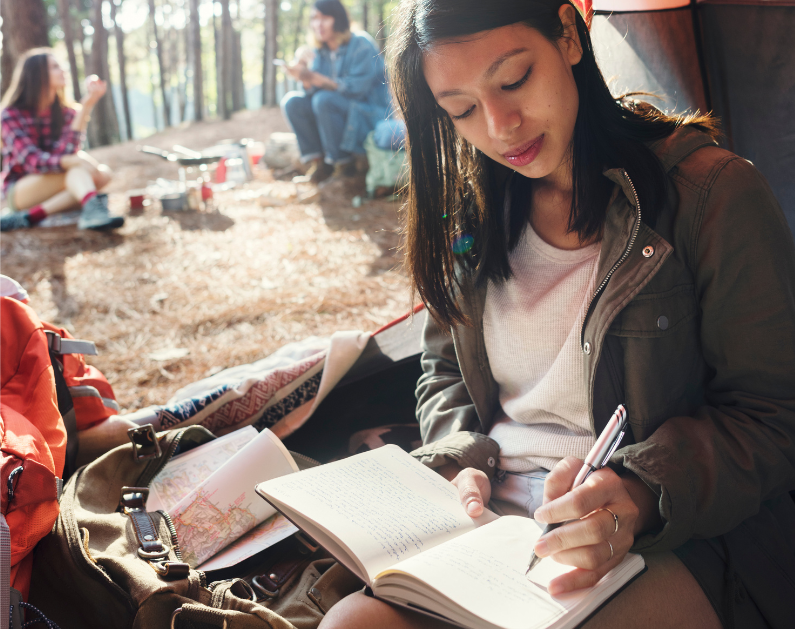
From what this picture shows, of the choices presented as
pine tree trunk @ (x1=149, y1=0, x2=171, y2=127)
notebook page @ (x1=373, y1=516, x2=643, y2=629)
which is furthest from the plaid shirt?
pine tree trunk @ (x1=149, y1=0, x2=171, y2=127)

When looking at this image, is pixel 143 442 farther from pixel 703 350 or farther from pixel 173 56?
pixel 173 56

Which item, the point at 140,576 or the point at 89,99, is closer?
the point at 140,576

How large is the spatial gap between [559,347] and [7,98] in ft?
22.9

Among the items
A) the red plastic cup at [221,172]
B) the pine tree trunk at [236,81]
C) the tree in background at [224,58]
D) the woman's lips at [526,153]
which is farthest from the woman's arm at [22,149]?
the pine tree trunk at [236,81]

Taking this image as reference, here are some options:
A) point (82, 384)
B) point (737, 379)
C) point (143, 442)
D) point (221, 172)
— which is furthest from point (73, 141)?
Result: point (737, 379)

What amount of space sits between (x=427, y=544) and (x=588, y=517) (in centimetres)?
28

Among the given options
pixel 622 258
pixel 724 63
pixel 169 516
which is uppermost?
pixel 724 63

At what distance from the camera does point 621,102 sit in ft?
4.64

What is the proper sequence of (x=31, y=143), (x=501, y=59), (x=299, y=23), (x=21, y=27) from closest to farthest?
1. (x=501, y=59)
2. (x=31, y=143)
3. (x=21, y=27)
4. (x=299, y=23)

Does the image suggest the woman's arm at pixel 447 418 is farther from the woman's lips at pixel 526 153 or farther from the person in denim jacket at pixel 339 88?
the person in denim jacket at pixel 339 88

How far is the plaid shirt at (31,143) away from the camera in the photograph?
243 inches

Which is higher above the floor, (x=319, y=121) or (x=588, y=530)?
(x=319, y=121)

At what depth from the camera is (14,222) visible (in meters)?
6.05

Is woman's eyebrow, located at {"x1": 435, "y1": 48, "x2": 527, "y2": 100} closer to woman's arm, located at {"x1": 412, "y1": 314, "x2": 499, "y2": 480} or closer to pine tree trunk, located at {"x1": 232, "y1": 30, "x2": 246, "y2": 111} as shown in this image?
woman's arm, located at {"x1": 412, "y1": 314, "x2": 499, "y2": 480}
